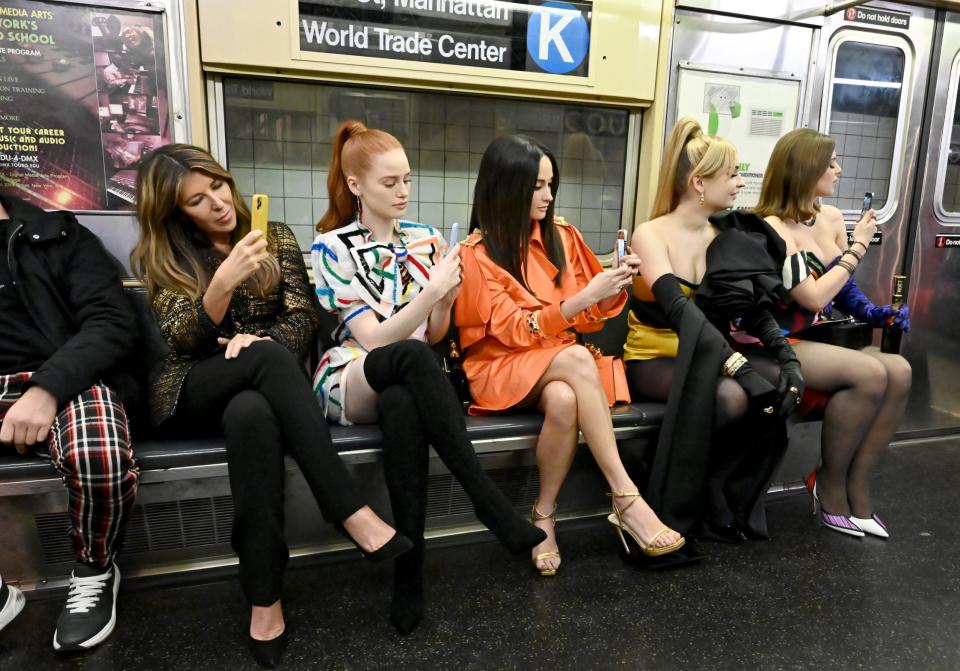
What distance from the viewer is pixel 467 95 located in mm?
2998

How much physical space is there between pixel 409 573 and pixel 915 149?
3.66m

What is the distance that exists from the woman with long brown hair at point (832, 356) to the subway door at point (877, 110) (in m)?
0.86

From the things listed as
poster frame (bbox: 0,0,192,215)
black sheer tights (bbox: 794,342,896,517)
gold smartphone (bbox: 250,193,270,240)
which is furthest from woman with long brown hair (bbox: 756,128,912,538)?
poster frame (bbox: 0,0,192,215)

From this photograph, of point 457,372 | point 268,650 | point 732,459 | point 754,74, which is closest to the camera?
point 268,650

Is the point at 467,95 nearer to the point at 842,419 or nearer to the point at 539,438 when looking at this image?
the point at 539,438

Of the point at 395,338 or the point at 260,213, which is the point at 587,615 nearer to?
the point at 395,338

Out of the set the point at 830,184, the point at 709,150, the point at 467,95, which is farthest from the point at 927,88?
the point at 467,95

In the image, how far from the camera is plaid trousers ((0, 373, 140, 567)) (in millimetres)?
1832

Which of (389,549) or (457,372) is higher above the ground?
(457,372)

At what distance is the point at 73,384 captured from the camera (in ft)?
6.34

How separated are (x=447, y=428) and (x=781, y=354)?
1.41 m

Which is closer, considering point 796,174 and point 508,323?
point 508,323

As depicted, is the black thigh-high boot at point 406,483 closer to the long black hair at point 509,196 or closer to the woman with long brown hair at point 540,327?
the woman with long brown hair at point 540,327

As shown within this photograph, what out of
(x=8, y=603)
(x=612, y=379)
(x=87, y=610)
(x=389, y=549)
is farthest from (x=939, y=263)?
(x=8, y=603)
